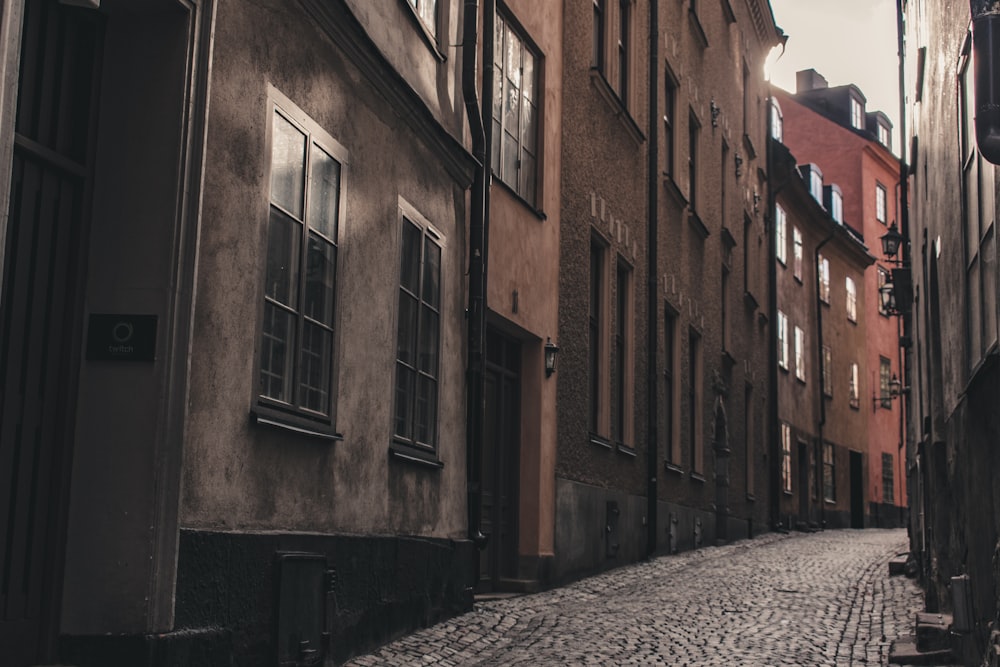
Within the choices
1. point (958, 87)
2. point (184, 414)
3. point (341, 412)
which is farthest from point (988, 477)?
point (184, 414)

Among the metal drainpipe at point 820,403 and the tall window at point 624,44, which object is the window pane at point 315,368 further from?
the metal drainpipe at point 820,403

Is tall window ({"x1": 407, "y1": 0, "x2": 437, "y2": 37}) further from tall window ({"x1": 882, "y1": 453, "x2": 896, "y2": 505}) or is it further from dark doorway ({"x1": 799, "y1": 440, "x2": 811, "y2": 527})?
tall window ({"x1": 882, "y1": 453, "x2": 896, "y2": 505})

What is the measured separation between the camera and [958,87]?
8648 mm

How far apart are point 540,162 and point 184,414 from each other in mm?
7768

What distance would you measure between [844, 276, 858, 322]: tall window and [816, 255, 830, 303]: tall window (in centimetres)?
217

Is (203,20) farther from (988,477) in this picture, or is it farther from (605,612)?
(605,612)

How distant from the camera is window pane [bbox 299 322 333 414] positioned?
750cm

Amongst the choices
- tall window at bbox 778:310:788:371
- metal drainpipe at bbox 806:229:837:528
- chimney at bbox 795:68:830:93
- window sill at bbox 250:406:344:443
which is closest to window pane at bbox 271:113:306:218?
window sill at bbox 250:406:344:443

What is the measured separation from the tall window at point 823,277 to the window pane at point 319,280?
93.9 feet

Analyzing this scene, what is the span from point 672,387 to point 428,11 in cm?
986

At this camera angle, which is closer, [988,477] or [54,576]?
[54,576]

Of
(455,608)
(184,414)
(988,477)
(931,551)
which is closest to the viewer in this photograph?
(184,414)

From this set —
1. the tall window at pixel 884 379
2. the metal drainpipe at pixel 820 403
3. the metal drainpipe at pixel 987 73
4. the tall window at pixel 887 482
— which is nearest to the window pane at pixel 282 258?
the metal drainpipe at pixel 987 73

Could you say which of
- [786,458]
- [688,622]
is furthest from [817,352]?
[688,622]
